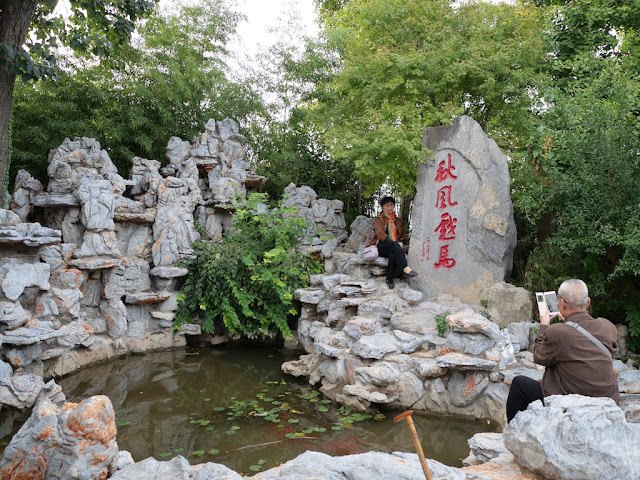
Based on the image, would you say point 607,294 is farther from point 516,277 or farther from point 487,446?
point 487,446

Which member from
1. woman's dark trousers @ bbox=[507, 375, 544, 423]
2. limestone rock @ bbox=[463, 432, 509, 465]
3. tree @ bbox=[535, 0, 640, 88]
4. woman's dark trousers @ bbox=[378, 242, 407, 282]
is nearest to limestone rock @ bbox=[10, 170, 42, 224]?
woman's dark trousers @ bbox=[378, 242, 407, 282]

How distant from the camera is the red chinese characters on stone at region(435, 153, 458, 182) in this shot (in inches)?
261

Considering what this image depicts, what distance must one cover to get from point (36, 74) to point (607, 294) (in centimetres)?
659

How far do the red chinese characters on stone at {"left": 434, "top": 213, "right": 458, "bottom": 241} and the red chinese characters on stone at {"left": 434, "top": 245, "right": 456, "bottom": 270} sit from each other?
0.46ft

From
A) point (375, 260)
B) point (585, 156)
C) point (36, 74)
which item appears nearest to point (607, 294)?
point (585, 156)

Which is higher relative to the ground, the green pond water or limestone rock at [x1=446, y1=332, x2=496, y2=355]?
limestone rock at [x1=446, y1=332, x2=496, y2=355]

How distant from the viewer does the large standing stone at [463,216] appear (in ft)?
20.7

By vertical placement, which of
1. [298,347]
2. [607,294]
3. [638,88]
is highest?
[638,88]

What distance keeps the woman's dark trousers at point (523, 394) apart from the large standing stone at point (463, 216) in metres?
3.35

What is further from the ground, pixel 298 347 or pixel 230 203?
pixel 230 203

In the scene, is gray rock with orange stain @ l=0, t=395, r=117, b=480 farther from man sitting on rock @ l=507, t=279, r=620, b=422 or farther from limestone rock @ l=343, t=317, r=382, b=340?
limestone rock @ l=343, t=317, r=382, b=340

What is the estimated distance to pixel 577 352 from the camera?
8.71 feet

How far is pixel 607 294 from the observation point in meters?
5.38

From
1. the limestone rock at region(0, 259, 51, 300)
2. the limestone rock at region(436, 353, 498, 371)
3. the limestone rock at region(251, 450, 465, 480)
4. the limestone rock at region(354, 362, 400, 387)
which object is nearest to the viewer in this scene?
the limestone rock at region(251, 450, 465, 480)
